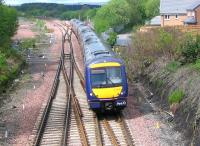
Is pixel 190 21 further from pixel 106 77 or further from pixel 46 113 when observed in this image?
pixel 46 113

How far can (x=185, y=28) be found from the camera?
35.0 meters

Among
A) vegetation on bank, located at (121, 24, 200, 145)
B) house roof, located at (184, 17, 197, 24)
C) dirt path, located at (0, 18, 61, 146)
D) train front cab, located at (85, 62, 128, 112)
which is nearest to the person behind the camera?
dirt path, located at (0, 18, 61, 146)

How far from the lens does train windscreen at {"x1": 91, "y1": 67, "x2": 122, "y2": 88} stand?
77.0 feet

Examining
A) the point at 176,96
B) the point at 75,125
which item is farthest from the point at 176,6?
the point at 75,125

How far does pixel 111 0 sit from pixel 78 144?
6051cm

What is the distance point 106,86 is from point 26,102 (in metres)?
6.56

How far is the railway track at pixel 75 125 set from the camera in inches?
806

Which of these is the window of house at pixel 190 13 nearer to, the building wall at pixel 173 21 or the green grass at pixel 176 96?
the building wall at pixel 173 21

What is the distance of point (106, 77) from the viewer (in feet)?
77.8

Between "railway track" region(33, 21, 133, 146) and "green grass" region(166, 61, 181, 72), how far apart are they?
18.5 feet

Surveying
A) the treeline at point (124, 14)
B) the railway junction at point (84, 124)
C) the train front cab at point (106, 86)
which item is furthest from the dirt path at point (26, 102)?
the treeline at point (124, 14)

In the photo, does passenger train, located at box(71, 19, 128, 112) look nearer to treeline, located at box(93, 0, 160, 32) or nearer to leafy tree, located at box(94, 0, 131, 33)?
treeline, located at box(93, 0, 160, 32)

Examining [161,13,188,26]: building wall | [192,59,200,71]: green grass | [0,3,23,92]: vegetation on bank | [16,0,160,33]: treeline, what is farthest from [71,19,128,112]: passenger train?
[16,0,160,33]: treeline

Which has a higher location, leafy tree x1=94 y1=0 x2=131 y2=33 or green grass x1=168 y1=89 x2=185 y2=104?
Answer: leafy tree x1=94 y1=0 x2=131 y2=33
